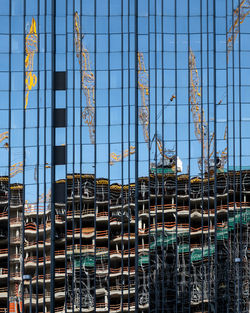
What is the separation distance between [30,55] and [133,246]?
17.4 metres

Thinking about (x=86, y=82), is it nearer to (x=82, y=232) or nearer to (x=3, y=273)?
(x=82, y=232)

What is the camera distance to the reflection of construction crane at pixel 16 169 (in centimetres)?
4044

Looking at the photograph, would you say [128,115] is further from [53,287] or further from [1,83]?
[53,287]

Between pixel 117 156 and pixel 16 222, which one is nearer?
pixel 16 222

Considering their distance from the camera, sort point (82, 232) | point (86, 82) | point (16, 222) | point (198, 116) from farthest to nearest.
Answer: point (198, 116)
point (86, 82)
point (82, 232)
point (16, 222)

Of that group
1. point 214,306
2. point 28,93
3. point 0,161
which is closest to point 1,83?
point 28,93

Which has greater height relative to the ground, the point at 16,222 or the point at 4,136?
the point at 4,136

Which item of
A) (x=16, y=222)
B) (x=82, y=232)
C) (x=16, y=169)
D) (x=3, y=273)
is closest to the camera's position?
(x=3, y=273)

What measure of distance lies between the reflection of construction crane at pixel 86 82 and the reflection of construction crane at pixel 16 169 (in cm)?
598

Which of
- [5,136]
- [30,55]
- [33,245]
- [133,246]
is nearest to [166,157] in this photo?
[133,246]

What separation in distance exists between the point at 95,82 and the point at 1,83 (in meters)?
7.46

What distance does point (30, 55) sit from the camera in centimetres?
4091

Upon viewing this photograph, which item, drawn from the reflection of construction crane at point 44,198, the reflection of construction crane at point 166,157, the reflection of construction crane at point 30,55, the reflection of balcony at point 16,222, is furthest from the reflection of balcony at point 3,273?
the reflection of construction crane at point 166,157

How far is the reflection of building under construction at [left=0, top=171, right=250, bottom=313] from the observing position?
4034cm
